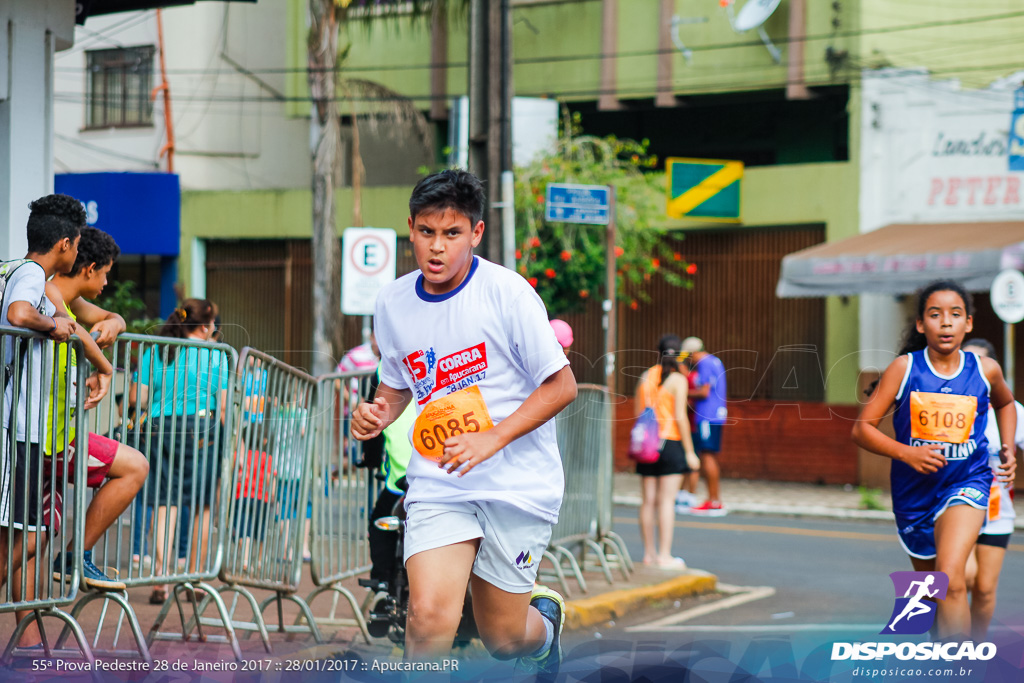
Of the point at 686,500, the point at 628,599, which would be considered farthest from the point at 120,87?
the point at 628,599

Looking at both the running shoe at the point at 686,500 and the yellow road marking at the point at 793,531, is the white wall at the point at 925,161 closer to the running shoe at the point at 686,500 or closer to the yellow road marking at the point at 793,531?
the running shoe at the point at 686,500

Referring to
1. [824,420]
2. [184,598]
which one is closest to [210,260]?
[824,420]

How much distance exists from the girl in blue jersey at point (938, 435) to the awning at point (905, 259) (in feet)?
34.1

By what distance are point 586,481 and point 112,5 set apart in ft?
16.0

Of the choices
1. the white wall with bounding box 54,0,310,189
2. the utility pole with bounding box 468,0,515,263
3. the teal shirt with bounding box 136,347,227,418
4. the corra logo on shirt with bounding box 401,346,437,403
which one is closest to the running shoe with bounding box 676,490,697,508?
the utility pole with bounding box 468,0,515,263

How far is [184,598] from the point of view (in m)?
8.23

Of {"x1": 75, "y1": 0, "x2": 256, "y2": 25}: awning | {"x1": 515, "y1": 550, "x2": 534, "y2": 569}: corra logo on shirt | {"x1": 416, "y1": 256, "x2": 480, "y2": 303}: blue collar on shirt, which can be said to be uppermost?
{"x1": 75, "y1": 0, "x2": 256, "y2": 25}: awning

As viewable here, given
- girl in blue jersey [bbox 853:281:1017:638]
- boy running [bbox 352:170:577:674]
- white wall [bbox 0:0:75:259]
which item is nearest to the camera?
boy running [bbox 352:170:577:674]

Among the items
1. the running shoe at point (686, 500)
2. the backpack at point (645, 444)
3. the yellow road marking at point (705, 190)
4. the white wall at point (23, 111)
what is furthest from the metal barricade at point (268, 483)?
the yellow road marking at point (705, 190)

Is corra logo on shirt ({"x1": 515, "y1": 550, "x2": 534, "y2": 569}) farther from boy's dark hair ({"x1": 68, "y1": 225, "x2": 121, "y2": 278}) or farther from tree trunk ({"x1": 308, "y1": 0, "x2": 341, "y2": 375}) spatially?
tree trunk ({"x1": 308, "y1": 0, "x2": 341, "y2": 375})

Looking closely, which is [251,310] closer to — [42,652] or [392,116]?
[392,116]

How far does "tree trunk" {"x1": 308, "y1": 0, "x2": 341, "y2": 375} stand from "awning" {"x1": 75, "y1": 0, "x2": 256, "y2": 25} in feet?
35.3

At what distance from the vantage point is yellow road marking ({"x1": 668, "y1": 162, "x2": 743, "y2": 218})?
19.4 m

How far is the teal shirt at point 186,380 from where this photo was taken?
585cm
